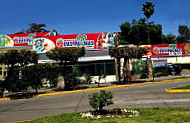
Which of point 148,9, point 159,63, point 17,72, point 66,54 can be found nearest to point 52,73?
point 66,54

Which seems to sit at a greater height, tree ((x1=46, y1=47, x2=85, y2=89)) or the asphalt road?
tree ((x1=46, y1=47, x2=85, y2=89))

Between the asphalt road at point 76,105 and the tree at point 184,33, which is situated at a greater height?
the tree at point 184,33

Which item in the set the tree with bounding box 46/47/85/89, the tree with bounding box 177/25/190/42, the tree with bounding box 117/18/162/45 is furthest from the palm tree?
the tree with bounding box 46/47/85/89

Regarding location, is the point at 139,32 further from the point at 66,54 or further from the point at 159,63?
the point at 66,54

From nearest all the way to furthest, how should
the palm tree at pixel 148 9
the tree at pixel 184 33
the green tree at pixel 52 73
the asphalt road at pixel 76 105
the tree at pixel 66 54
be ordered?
the asphalt road at pixel 76 105 → the tree at pixel 66 54 → the green tree at pixel 52 73 → the palm tree at pixel 148 9 → the tree at pixel 184 33

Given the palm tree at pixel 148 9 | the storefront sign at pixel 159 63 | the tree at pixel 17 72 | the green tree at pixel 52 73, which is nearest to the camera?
the tree at pixel 17 72

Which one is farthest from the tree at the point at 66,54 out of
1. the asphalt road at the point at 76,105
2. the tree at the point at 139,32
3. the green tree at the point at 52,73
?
the tree at the point at 139,32

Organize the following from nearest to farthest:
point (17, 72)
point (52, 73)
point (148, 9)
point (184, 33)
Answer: point (17, 72)
point (52, 73)
point (148, 9)
point (184, 33)

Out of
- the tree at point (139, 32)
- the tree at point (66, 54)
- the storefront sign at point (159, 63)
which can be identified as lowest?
the storefront sign at point (159, 63)

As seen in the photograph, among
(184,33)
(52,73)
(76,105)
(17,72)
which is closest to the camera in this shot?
(76,105)

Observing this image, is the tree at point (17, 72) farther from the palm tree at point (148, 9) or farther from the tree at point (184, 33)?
the tree at point (184, 33)

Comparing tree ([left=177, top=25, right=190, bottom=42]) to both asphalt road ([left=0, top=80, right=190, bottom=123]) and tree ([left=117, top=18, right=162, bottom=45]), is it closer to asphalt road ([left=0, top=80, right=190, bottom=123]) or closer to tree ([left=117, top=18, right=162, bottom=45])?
tree ([left=117, top=18, right=162, bottom=45])

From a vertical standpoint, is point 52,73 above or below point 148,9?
below

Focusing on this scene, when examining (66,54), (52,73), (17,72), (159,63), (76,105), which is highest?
(66,54)
